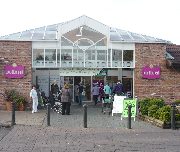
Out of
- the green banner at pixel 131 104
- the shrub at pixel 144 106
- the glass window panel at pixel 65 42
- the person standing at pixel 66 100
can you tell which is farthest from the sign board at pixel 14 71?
the green banner at pixel 131 104

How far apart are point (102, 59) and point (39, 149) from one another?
1571cm

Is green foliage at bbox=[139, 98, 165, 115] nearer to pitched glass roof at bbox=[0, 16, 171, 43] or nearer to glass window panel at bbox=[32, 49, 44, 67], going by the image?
pitched glass roof at bbox=[0, 16, 171, 43]

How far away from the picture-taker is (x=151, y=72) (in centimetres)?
2727

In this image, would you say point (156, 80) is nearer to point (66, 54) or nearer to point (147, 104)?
point (66, 54)

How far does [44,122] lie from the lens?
19.0 m

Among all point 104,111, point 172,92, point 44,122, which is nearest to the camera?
point 44,122

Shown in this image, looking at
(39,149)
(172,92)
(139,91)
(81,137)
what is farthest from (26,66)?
(39,149)

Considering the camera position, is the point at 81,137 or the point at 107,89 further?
the point at 107,89

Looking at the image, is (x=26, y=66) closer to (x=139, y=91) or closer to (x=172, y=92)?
(x=139, y=91)

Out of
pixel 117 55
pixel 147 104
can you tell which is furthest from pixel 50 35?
→ pixel 147 104

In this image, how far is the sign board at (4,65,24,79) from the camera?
25984 millimetres

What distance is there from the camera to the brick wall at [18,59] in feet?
85.6

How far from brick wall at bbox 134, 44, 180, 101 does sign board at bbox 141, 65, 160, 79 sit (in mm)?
210

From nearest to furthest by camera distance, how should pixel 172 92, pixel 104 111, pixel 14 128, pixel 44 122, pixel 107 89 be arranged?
1. pixel 14 128
2. pixel 44 122
3. pixel 104 111
4. pixel 107 89
5. pixel 172 92
